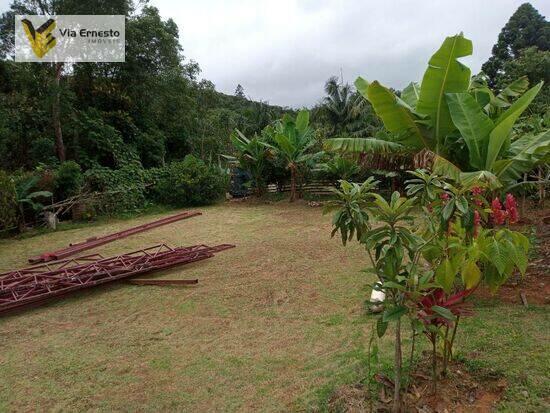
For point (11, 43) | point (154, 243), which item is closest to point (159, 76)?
point (11, 43)

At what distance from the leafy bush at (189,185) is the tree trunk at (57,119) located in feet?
9.62

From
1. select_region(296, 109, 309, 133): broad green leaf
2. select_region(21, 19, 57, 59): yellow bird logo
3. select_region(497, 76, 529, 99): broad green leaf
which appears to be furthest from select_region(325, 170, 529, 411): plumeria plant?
select_region(21, 19, 57, 59): yellow bird logo

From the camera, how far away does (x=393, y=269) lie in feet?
6.19

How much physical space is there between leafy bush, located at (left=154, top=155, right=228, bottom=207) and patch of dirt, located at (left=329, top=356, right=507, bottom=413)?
9.92 meters

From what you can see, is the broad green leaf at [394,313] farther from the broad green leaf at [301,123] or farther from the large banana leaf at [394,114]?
the broad green leaf at [301,123]

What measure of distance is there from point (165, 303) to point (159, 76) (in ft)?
36.7

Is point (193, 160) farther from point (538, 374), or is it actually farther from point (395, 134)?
point (538, 374)

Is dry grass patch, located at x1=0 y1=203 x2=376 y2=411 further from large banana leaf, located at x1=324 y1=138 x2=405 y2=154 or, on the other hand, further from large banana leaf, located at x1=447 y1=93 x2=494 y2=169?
large banana leaf, located at x1=447 y1=93 x2=494 y2=169

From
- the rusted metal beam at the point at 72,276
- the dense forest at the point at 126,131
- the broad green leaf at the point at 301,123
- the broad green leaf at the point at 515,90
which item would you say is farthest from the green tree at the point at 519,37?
the rusted metal beam at the point at 72,276

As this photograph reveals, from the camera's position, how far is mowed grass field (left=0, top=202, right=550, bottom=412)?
245 centimetres

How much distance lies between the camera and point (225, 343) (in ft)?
10.6

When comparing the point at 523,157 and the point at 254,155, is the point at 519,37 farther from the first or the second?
the point at 523,157

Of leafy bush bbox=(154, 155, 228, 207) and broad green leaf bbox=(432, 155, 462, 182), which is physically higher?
broad green leaf bbox=(432, 155, 462, 182)

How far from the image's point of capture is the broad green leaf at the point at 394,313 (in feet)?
5.66
